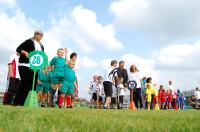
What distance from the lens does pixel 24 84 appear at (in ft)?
34.2

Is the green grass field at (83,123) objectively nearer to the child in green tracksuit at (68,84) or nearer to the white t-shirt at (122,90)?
the child in green tracksuit at (68,84)

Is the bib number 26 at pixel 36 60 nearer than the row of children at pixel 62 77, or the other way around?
the bib number 26 at pixel 36 60

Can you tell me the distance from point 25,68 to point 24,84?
41cm

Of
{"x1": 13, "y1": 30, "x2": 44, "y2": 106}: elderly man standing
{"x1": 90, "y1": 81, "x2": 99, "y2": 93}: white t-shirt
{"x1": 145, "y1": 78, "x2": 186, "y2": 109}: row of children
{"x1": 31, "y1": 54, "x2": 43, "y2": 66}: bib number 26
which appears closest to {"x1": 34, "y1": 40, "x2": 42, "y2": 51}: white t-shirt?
{"x1": 13, "y1": 30, "x2": 44, "y2": 106}: elderly man standing

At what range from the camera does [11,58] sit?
13.2 meters

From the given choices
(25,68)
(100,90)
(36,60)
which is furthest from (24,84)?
(100,90)

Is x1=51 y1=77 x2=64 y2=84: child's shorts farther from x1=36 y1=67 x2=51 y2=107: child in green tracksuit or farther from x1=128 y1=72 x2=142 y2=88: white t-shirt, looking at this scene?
x1=128 y1=72 x2=142 y2=88: white t-shirt

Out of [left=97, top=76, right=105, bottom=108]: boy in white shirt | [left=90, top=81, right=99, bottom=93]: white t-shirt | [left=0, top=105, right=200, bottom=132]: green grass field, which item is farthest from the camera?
[left=97, top=76, right=105, bottom=108]: boy in white shirt

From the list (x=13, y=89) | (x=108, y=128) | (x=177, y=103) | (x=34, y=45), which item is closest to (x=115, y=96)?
(x=13, y=89)

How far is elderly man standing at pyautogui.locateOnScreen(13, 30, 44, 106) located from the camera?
1038 centimetres

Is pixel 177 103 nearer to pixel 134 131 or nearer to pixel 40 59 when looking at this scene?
pixel 40 59

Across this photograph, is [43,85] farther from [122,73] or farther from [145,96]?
[145,96]

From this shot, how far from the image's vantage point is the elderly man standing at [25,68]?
409 inches

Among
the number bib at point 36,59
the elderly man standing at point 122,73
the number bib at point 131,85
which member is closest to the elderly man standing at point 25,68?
the number bib at point 36,59
